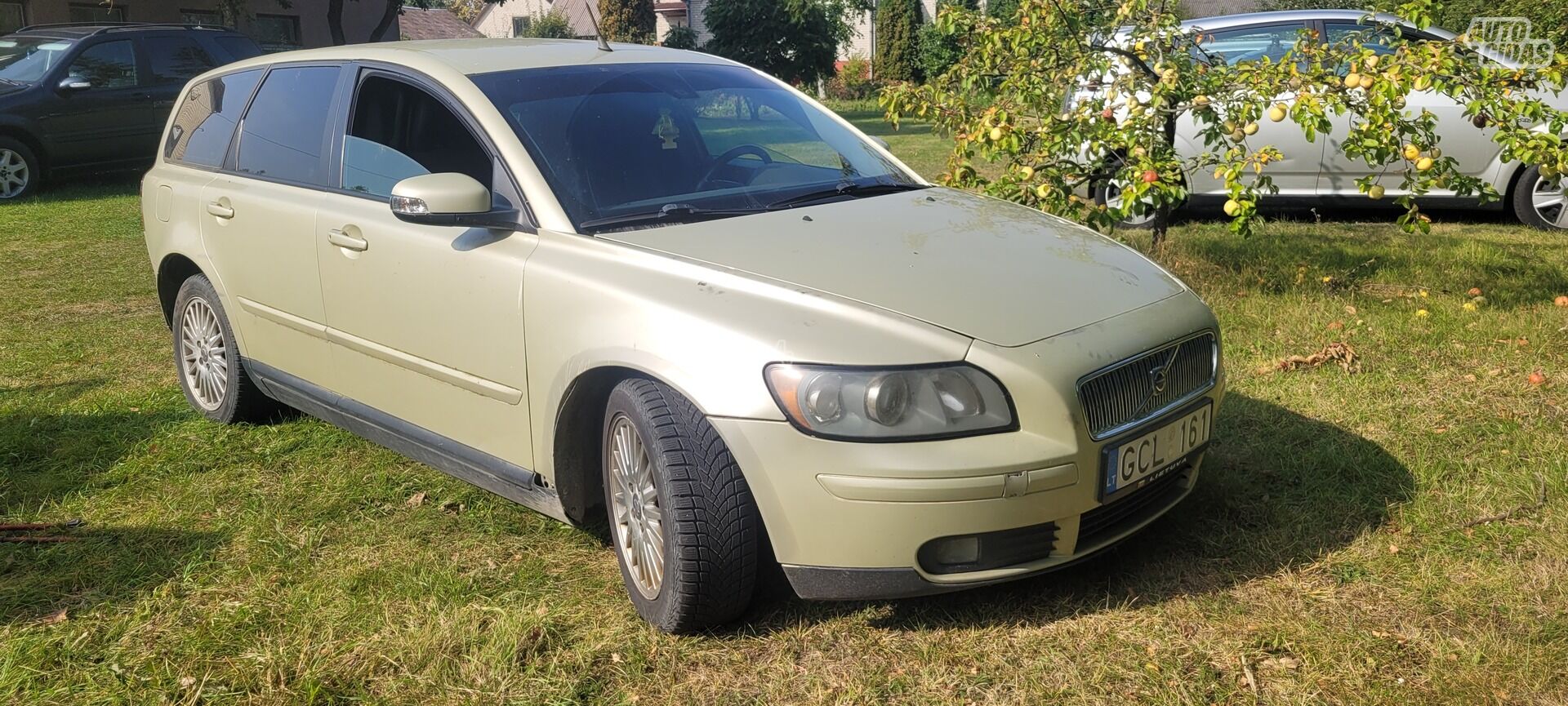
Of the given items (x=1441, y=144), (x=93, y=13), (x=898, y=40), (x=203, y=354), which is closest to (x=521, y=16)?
(x=898, y=40)

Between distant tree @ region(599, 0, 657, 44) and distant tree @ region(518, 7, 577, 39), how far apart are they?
1802mm

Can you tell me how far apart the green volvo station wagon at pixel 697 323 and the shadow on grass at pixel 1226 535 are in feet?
0.74

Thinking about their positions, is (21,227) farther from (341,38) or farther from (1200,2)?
(1200,2)

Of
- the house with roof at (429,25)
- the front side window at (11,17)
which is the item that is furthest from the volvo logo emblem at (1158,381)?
the house with roof at (429,25)

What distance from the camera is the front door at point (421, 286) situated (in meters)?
3.46

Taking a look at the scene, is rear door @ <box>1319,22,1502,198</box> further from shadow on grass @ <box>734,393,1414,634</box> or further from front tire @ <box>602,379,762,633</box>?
front tire @ <box>602,379,762,633</box>

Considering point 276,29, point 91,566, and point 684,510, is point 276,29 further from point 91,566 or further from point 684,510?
point 684,510

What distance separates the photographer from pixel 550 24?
47.7 metres

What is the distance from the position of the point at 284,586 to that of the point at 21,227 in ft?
28.4

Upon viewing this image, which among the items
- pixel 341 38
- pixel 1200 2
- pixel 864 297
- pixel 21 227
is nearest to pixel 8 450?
pixel 864 297

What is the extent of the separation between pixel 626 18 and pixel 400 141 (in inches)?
1524

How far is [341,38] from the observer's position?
2184 centimetres

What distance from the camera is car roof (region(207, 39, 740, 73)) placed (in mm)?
3963

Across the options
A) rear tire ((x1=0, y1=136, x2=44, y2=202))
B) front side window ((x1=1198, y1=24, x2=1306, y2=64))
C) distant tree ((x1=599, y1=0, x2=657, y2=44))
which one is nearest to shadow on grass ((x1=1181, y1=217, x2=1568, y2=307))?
front side window ((x1=1198, y1=24, x2=1306, y2=64))
